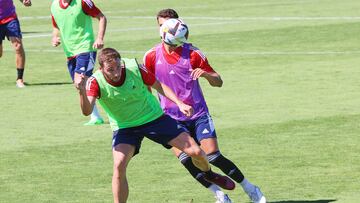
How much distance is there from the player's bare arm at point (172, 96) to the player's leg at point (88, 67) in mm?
6439

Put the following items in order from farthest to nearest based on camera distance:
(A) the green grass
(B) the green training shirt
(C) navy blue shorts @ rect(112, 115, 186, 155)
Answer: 1. (A) the green grass
2. (C) navy blue shorts @ rect(112, 115, 186, 155)
3. (B) the green training shirt

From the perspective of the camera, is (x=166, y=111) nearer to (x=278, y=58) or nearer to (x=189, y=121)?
(x=189, y=121)

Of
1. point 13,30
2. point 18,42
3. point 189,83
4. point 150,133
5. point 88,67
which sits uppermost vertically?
point 189,83

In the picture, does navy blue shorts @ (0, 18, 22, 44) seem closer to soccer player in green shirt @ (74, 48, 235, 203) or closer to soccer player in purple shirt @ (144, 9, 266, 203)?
soccer player in purple shirt @ (144, 9, 266, 203)

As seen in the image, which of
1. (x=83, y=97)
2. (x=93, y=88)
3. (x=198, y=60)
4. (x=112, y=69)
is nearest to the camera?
(x=83, y=97)

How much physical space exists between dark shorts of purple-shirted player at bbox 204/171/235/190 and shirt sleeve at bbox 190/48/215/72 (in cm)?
122

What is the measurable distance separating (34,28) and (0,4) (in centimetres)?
1328

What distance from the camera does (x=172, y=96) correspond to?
40.3ft

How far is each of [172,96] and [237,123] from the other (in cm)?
598

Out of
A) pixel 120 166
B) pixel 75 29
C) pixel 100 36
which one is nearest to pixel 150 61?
pixel 120 166

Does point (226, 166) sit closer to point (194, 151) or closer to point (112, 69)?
point (194, 151)

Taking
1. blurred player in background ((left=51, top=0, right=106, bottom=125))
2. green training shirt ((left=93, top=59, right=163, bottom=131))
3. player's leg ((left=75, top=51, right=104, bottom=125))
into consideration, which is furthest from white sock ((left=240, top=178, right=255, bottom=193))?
blurred player in background ((left=51, top=0, right=106, bottom=125))

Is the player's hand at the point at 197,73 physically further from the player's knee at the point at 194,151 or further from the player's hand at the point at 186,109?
the player's knee at the point at 194,151

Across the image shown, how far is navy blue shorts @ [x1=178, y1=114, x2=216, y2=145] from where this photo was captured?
12750 mm
